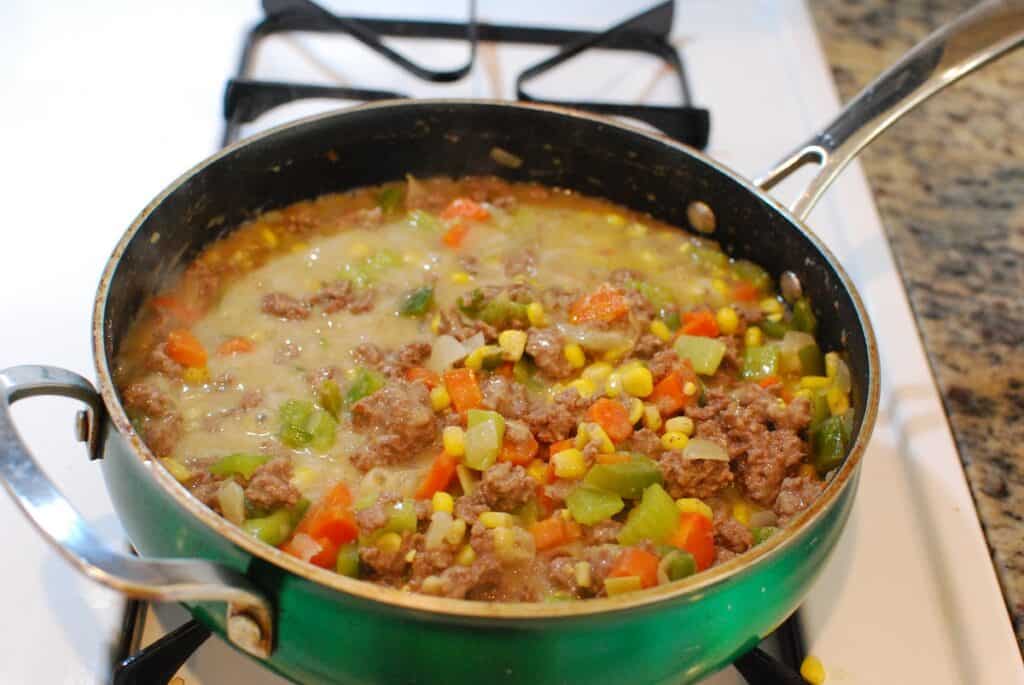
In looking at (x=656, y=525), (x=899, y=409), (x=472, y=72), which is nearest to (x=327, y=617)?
(x=656, y=525)

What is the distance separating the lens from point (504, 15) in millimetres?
3146

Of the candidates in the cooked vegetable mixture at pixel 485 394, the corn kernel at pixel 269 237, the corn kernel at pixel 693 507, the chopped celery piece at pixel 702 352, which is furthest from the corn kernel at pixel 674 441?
the corn kernel at pixel 269 237

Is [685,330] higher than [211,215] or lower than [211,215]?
lower

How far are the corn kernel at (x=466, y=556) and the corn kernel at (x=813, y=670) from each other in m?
0.61

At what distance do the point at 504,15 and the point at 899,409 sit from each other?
185 centimetres

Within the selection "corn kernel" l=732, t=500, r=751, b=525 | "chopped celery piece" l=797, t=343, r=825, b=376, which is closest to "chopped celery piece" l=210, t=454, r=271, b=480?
"corn kernel" l=732, t=500, r=751, b=525

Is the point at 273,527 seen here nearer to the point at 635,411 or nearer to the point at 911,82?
the point at 635,411

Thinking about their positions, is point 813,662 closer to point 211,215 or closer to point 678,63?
point 211,215

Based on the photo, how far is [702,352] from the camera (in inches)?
78.3

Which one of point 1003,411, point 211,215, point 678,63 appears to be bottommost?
point 1003,411

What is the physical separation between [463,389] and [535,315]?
26cm

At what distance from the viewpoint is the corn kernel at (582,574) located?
152 centimetres

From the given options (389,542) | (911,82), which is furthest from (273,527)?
(911,82)

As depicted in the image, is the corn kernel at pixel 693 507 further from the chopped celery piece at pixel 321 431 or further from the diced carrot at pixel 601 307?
the chopped celery piece at pixel 321 431
